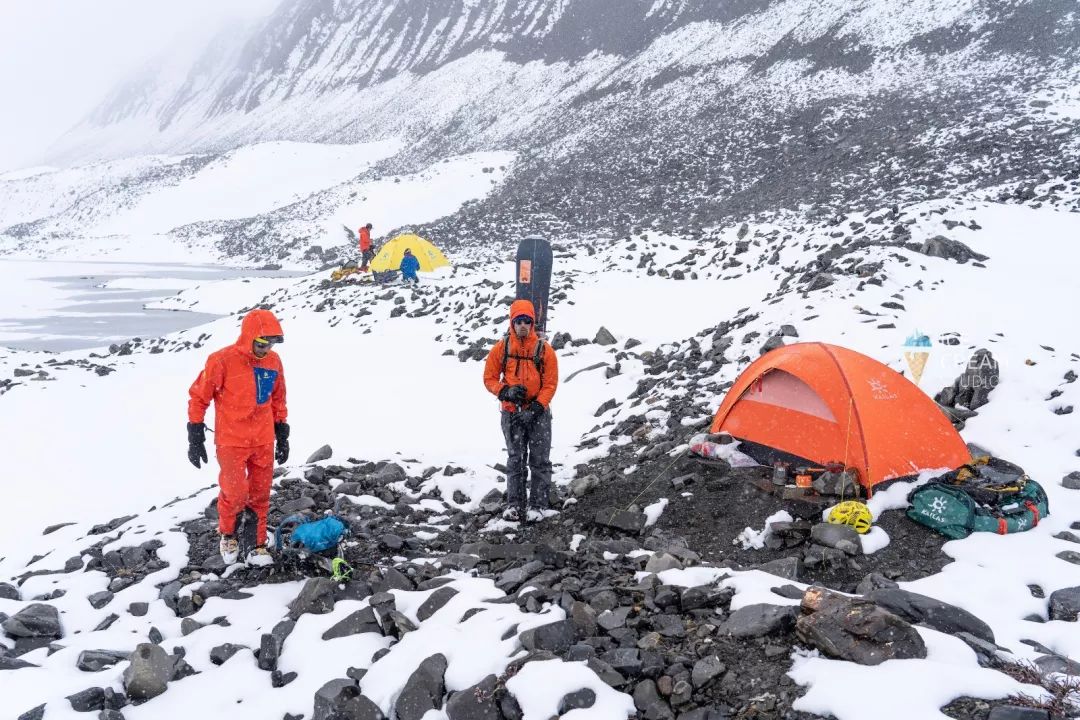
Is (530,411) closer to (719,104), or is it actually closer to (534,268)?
(534,268)

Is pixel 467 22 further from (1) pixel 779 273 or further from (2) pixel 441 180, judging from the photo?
(1) pixel 779 273

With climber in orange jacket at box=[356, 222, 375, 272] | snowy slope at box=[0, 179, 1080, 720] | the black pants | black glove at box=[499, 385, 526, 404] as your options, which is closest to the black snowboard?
→ snowy slope at box=[0, 179, 1080, 720]

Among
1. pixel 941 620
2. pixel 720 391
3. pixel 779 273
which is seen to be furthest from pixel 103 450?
pixel 779 273

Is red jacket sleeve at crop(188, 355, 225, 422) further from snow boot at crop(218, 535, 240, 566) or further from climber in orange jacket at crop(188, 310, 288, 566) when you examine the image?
snow boot at crop(218, 535, 240, 566)

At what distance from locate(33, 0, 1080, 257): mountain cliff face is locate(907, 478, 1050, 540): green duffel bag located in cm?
1673

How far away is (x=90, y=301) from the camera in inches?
1102

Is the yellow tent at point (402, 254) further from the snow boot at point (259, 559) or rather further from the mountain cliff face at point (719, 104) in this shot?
the snow boot at point (259, 559)

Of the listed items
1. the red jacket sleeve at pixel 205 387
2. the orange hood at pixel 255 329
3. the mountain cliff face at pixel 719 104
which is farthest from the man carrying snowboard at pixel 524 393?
Result: the mountain cliff face at pixel 719 104

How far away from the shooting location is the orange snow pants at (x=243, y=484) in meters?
5.04

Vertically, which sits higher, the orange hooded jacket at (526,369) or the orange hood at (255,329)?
the orange hood at (255,329)

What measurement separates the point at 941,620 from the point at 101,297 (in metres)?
33.6

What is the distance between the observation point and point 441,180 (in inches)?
1497

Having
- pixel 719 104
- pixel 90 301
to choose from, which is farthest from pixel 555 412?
pixel 719 104

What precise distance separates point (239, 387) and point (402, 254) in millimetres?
15850
